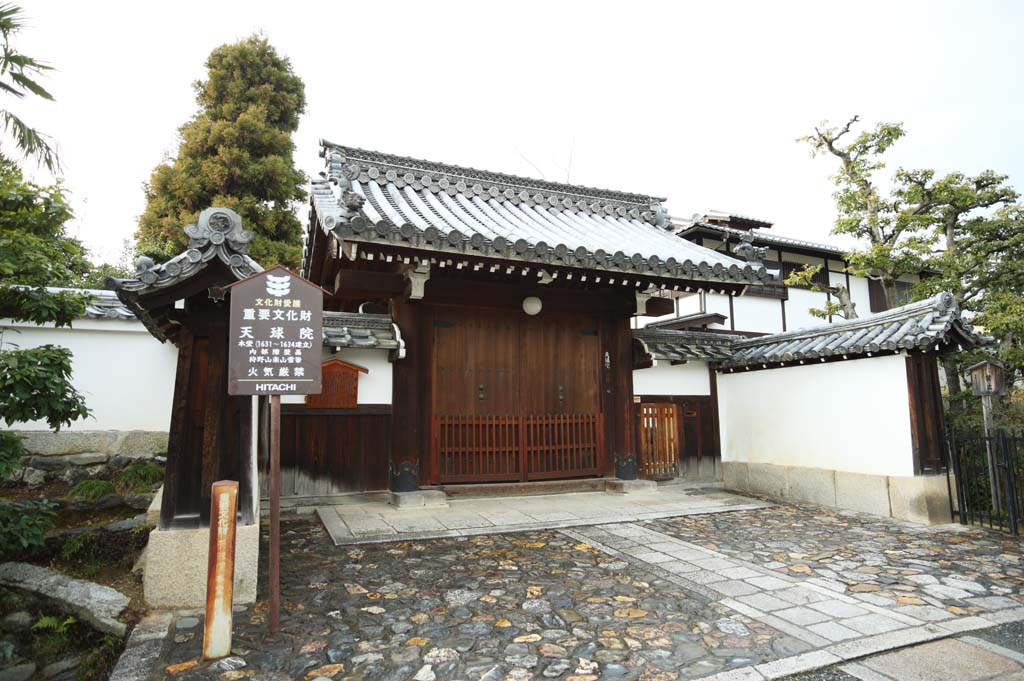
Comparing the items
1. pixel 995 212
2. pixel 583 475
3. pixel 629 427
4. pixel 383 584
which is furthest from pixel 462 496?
pixel 995 212

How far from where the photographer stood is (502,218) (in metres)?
9.59

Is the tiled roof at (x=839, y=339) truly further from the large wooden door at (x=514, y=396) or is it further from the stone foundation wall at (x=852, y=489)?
the stone foundation wall at (x=852, y=489)

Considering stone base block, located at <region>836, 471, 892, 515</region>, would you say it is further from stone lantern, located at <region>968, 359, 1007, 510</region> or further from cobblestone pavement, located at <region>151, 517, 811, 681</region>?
cobblestone pavement, located at <region>151, 517, 811, 681</region>

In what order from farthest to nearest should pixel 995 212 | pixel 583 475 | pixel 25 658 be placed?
pixel 995 212 < pixel 583 475 < pixel 25 658

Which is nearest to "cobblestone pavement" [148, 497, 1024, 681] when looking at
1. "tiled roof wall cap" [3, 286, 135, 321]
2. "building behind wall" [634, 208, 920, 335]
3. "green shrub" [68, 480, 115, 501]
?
"green shrub" [68, 480, 115, 501]

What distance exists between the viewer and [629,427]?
974 cm

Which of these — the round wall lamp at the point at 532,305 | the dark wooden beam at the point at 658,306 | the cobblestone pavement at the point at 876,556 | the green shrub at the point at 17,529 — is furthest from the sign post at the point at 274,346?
the dark wooden beam at the point at 658,306

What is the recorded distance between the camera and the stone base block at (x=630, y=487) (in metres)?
9.33

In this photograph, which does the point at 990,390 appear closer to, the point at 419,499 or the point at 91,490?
the point at 419,499

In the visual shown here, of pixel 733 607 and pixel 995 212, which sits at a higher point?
pixel 995 212

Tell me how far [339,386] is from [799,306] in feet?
48.5

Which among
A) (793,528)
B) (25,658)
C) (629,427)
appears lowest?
(25,658)

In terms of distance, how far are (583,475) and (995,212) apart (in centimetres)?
1219

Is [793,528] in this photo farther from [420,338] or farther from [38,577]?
[38,577]
